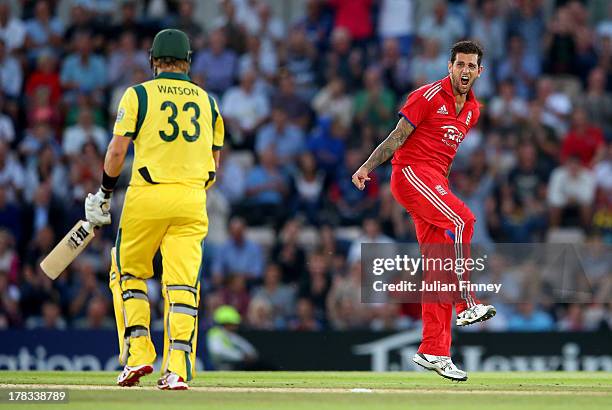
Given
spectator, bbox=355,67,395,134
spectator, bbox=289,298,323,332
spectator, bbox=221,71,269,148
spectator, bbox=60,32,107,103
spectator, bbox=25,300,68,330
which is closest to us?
spectator, bbox=289,298,323,332

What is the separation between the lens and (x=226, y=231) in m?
17.9

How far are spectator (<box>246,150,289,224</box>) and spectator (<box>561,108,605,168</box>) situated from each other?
3967 millimetres

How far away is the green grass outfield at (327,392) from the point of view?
28.4ft

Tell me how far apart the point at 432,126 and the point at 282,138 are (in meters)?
8.41

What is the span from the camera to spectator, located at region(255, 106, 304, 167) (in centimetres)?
1858

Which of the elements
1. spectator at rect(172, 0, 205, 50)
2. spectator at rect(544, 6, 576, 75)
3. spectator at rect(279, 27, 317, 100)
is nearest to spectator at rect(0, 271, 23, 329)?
spectator at rect(172, 0, 205, 50)

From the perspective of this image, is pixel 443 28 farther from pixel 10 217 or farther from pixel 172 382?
pixel 172 382

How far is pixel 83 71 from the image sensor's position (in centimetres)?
1972

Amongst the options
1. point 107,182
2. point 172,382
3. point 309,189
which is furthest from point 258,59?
point 172,382

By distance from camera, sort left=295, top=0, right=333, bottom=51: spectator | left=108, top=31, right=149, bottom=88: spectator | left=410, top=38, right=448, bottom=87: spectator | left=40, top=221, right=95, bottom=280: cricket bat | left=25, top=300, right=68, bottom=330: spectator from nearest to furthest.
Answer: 1. left=40, top=221, right=95, bottom=280: cricket bat
2. left=25, top=300, right=68, bottom=330: spectator
3. left=410, top=38, right=448, bottom=87: spectator
4. left=108, top=31, right=149, bottom=88: spectator
5. left=295, top=0, right=333, bottom=51: spectator

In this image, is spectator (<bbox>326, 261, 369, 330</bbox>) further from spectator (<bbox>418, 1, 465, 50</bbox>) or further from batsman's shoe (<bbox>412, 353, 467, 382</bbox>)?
batsman's shoe (<bbox>412, 353, 467, 382</bbox>)

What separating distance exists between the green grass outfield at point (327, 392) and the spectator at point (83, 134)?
6.86 meters

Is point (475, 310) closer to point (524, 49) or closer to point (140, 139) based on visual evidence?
point (140, 139)

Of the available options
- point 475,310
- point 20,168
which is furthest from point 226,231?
point 475,310
